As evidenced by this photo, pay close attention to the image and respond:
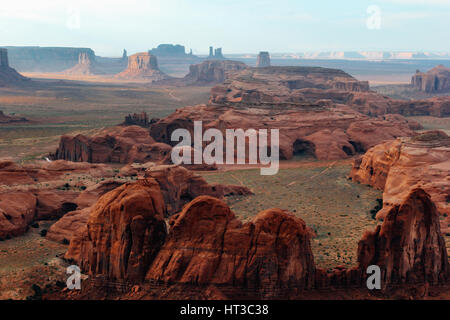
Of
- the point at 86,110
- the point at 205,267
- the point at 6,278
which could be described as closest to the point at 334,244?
the point at 205,267

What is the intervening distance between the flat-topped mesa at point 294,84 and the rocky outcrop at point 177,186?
290 feet

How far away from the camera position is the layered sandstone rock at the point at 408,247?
2573 centimetres

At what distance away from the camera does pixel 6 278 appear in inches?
1033

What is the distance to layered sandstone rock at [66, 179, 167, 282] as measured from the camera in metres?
24.9

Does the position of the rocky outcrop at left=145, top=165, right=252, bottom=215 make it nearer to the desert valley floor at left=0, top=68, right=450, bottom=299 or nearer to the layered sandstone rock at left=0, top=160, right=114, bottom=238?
the desert valley floor at left=0, top=68, right=450, bottom=299

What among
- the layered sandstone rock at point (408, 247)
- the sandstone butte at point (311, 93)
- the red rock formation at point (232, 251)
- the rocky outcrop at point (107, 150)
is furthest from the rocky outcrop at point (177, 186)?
the sandstone butte at point (311, 93)

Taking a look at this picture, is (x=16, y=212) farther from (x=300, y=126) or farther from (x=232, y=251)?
(x=300, y=126)

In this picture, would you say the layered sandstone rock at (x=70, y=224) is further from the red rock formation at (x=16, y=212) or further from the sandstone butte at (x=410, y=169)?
the sandstone butte at (x=410, y=169)

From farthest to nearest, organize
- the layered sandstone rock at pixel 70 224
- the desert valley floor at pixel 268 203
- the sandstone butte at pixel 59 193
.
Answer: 1. the sandstone butte at pixel 59 193
2. the layered sandstone rock at pixel 70 224
3. the desert valley floor at pixel 268 203

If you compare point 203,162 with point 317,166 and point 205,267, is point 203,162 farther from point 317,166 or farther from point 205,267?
point 205,267

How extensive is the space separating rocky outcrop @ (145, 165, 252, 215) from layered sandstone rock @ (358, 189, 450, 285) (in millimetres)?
19559

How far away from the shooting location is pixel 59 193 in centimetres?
4206

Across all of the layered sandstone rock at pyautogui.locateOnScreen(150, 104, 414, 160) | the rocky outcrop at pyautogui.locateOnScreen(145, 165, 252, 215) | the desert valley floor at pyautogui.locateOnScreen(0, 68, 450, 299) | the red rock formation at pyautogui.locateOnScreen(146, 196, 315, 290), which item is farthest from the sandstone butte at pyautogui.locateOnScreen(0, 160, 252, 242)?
the layered sandstone rock at pyautogui.locateOnScreen(150, 104, 414, 160)

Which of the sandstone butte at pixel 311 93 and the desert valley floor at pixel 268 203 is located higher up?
the sandstone butte at pixel 311 93
